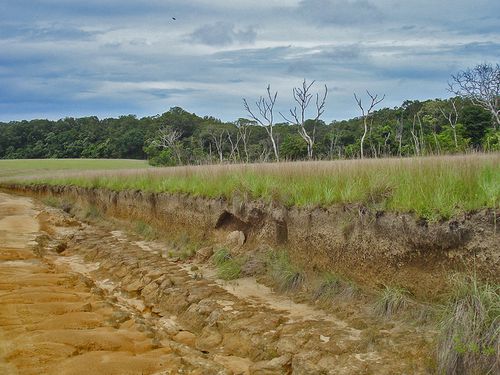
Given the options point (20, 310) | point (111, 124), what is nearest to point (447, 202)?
point (20, 310)

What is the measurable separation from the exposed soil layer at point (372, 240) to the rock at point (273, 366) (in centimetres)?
148

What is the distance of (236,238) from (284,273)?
185 cm

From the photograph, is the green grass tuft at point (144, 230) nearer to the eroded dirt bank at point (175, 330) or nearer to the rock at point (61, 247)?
the rock at point (61, 247)

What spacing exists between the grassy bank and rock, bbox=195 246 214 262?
40.9 inches

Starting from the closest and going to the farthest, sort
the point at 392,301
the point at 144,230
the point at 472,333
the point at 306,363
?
the point at 472,333
the point at 306,363
the point at 392,301
the point at 144,230

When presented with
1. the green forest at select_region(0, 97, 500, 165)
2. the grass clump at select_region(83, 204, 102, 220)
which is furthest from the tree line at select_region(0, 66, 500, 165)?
the grass clump at select_region(83, 204, 102, 220)

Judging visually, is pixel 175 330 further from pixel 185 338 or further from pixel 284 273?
pixel 284 273

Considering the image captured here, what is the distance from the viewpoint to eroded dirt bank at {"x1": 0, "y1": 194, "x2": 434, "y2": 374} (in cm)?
442

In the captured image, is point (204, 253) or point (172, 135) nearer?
point (204, 253)

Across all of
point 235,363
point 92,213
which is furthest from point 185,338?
point 92,213

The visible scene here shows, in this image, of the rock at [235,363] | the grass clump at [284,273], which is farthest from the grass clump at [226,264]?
the rock at [235,363]

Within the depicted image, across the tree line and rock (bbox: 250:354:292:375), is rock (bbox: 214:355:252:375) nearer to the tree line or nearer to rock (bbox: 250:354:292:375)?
rock (bbox: 250:354:292:375)

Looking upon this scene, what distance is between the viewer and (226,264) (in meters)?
7.68

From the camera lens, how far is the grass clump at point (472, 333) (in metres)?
3.70
